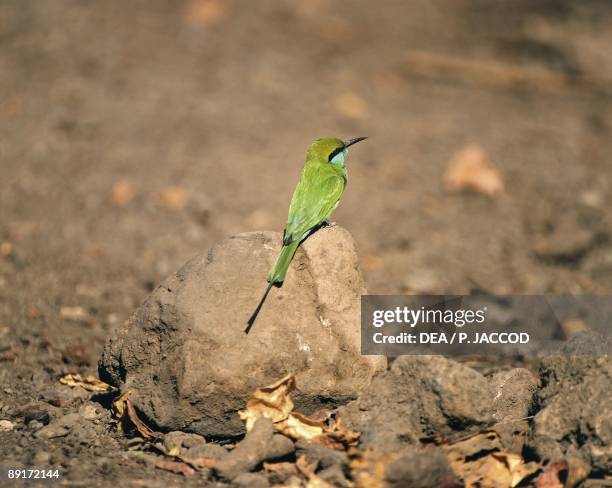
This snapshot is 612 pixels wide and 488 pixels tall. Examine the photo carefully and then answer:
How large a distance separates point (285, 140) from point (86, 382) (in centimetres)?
467

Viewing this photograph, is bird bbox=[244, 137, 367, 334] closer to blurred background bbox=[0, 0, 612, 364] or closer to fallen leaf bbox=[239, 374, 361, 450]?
fallen leaf bbox=[239, 374, 361, 450]

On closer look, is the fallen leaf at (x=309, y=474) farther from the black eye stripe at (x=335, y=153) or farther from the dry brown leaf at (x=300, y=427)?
the black eye stripe at (x=335, y=153)

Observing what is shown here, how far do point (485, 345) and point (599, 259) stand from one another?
7.80 feet

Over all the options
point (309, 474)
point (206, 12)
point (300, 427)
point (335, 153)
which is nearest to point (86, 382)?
point (300, 427)

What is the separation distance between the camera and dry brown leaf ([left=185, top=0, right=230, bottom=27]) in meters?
10.6

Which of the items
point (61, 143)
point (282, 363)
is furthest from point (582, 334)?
point (61, 143)

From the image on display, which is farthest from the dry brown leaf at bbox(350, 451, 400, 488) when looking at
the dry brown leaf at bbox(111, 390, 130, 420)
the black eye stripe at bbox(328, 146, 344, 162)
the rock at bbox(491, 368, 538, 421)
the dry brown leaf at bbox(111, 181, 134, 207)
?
the dry brown leaf at bbox(111, 181, 134, 207)

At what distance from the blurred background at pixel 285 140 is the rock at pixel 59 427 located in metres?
0.91

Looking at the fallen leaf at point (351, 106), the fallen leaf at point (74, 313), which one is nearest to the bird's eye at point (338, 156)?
the fallen leaf at point (74, 313)

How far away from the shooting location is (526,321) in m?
6.67

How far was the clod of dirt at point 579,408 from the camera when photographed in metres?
3.98

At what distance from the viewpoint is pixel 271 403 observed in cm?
413

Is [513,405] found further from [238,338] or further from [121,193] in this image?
[121,193]

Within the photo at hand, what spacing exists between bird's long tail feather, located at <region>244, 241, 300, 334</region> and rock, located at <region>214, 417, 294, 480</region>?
54 centimetres
